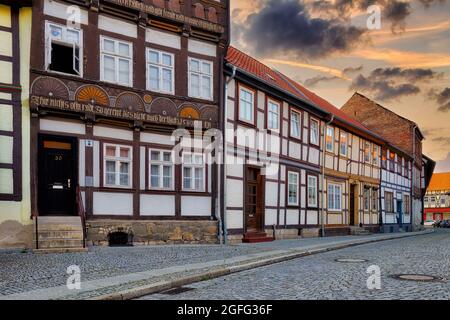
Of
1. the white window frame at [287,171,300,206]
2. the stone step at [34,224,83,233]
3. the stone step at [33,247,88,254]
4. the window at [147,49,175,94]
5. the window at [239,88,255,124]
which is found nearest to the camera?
the stone step at [33,247,88,254]

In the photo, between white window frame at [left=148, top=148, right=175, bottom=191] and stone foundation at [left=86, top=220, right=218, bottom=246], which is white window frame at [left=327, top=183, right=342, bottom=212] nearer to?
stone foundation at [left=86, top=220, right=218, bottom=246]

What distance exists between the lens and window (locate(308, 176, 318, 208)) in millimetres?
23797

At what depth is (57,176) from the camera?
47.3 feet

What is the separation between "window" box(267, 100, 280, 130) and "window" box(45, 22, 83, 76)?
8696 millimetres

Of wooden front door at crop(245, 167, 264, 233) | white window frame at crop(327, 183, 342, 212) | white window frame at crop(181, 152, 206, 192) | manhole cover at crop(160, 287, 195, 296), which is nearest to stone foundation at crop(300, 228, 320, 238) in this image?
white window frame at crop(327, 183, 342, 212)

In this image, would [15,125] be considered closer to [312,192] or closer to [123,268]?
[123,268]

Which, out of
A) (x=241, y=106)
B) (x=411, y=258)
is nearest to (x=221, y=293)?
(x=411, y=258)

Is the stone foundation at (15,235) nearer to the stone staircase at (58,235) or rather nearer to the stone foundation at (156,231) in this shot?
the stone staircase at (58,235)

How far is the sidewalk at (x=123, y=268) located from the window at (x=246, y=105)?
582 cm

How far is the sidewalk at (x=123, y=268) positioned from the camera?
777 centimetres

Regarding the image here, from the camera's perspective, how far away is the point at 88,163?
48.1 ft

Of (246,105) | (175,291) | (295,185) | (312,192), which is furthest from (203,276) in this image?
(312,192)
